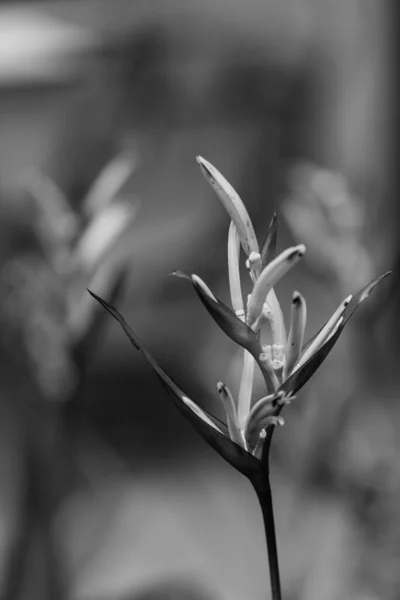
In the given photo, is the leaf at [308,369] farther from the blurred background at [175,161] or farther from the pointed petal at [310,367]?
the blurred background at [175,161]

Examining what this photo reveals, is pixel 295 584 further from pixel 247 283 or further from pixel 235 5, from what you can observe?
pixel 235 5

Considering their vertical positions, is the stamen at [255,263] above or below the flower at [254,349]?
above

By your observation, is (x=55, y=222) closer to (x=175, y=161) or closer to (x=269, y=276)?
(x=269, y=276)

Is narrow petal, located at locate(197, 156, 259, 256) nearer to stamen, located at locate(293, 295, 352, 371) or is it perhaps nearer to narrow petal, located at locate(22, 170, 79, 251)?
stamen, located at locate(293, 295, 352, 371)

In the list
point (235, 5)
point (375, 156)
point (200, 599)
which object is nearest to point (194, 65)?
point (235, 5)

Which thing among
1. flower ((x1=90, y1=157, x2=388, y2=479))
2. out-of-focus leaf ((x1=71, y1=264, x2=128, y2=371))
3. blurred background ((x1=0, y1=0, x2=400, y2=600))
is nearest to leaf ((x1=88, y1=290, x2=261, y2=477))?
flower ((x1=90, y1=157, x2=388, y2=479))

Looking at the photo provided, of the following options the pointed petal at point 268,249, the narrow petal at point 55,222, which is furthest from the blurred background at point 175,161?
the pointed petal at point 268,249

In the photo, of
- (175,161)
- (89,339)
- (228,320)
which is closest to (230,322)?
(228,320)
